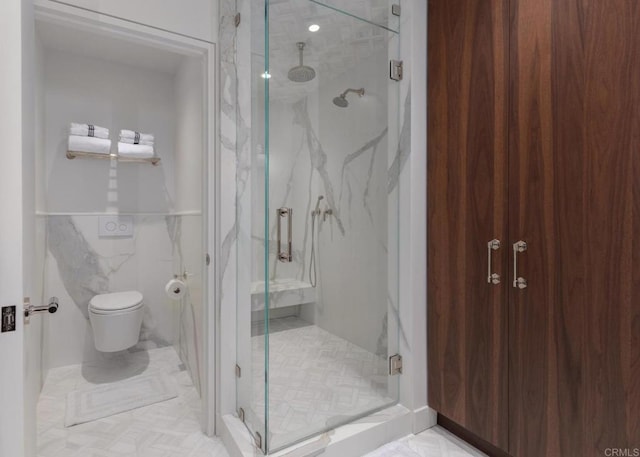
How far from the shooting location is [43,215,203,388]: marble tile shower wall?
262 centimetres

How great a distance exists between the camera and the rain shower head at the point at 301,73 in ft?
5.78

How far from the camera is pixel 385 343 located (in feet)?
6.23

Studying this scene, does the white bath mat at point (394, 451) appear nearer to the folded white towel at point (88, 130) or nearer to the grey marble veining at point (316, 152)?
the grey marble veining at point (316, 152)

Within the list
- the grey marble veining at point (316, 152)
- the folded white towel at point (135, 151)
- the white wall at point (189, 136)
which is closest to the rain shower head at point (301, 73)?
the grey marble veining at point (316, 152)

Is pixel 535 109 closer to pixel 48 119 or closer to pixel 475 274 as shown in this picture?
pixel 475 274

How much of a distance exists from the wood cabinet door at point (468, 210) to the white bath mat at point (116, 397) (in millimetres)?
1805

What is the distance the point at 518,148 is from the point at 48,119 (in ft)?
10.8

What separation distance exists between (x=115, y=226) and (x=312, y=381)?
2.21 meters

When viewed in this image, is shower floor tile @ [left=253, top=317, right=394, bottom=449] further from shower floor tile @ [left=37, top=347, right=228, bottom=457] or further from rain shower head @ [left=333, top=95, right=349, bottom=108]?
rain shower head @ [left=333, top=95, right=349, bottom=108]

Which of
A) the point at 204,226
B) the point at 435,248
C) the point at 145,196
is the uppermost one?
the point at 145,196

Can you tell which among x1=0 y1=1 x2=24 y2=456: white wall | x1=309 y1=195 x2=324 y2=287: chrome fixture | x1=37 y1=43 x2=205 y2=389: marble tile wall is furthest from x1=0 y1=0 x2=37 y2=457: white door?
x1=37 y1=43 x2=205 y2=389: marble tile wall

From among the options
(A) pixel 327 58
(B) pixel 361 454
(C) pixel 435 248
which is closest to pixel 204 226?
(A) pixel 327 58

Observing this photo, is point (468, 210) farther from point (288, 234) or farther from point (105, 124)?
point (105, 124)

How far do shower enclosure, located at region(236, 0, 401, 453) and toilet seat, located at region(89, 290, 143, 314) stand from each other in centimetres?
118
